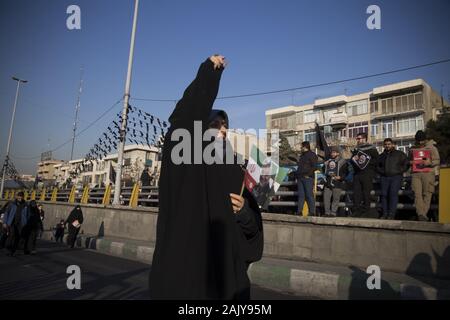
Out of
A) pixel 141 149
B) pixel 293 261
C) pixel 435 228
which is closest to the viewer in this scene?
pixel 435 228

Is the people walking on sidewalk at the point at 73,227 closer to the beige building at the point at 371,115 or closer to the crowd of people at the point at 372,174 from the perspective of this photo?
the crowd of people at the point at 372,174

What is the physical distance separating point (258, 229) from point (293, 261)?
6052 mm

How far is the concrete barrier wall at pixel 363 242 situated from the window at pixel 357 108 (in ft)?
131

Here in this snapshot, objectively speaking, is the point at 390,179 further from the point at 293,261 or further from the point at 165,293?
the point at 165,293

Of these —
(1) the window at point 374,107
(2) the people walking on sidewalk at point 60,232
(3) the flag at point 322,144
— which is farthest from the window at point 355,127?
(2) the people walking on sidewalk at point 60,232

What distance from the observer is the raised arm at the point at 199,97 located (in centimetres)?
151

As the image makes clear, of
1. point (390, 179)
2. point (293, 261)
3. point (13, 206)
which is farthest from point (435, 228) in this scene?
point (13, 206)

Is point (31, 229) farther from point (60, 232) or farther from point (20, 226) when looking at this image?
point (60, 232)

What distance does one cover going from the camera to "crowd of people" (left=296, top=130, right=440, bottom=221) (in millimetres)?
6367

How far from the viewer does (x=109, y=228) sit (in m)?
14.1

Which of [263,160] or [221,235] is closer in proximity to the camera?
[221,235]

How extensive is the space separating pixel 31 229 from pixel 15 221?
541 millimetres

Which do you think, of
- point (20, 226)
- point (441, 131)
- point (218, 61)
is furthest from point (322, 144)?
point (441, 131)
